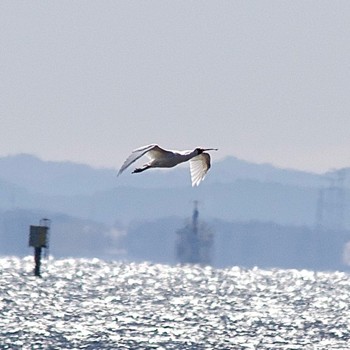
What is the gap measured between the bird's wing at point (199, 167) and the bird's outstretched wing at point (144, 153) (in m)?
2.57

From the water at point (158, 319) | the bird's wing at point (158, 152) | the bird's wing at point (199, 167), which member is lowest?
the water at point (158, 319)

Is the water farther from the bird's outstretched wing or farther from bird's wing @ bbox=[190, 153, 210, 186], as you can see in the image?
the bird's outstretched wing

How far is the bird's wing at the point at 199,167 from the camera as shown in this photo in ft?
190

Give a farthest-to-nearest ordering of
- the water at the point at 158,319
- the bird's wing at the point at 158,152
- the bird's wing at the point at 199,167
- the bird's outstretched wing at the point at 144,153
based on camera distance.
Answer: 1. the water at the point at 158,319
2. the bird's wing at the point at 199,167
3. the bird's wing at the point at 158,152
4. the bird's outstretched wing at the point at 144,153

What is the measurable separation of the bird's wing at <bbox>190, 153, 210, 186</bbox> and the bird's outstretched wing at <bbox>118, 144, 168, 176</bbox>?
257cm

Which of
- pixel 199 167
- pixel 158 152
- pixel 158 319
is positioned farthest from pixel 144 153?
pixel 158 319

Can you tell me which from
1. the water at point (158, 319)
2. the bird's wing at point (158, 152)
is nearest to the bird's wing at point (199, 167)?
the bird's wing at point (158, 152)

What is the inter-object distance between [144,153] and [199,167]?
6405mm

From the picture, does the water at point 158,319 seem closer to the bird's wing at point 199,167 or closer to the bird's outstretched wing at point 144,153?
the bird's wing at point 199,167

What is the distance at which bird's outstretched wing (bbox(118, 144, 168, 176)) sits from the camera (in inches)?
2006

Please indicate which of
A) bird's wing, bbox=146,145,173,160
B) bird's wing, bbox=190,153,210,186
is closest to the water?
bird's wing, bbox=190,153,210,186

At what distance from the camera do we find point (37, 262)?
6791 inches

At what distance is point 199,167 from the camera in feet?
193

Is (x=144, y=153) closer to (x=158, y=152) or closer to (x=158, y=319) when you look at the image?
(x=158, y=152)
